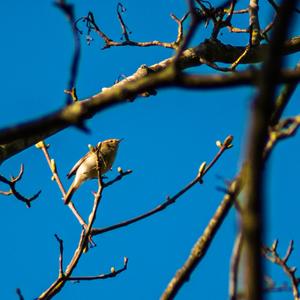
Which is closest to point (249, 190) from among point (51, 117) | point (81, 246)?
point (51, 117)

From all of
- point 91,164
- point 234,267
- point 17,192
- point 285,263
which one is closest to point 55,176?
point 17,192

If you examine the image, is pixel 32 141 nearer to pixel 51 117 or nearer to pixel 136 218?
pixel 136 218

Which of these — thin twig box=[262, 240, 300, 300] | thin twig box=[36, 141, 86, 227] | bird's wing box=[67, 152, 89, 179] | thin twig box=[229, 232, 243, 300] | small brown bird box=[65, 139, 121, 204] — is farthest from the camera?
bird's wing box=[67, 152, 89, 179]

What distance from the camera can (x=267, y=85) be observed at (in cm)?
145

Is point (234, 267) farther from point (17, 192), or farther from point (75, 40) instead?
point (17, 192)

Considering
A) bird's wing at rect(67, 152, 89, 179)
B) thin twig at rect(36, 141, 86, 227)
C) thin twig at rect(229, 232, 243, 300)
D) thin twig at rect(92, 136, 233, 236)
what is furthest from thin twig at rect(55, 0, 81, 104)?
bird's wing at rect(67, 152, 89, 179)

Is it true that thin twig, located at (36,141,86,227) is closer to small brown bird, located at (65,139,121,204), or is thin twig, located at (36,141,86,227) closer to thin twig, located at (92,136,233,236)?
thin twig, located at (92,136,233,236)

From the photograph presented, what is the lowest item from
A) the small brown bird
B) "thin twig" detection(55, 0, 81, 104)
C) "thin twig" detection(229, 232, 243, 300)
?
"thin twig" detection(229, 232, 243, 300)

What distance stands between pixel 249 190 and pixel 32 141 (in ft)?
10.8

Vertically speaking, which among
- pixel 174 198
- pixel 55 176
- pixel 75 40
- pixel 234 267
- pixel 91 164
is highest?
pixel 91 164

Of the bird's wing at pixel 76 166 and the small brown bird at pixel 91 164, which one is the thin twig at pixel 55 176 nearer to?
the small brown bird at pixel 91 164

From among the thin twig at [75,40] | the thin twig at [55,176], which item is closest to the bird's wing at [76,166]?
the thin twig at [55,176]

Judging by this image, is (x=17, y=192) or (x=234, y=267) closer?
(x=234, y=267)

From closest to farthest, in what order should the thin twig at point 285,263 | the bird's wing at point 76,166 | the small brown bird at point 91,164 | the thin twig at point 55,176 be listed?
the thin twig at point 285,263 < the thin twig at point 55,176 < the small brown bird at point 91,164 < the bird's wing at point 76,166
